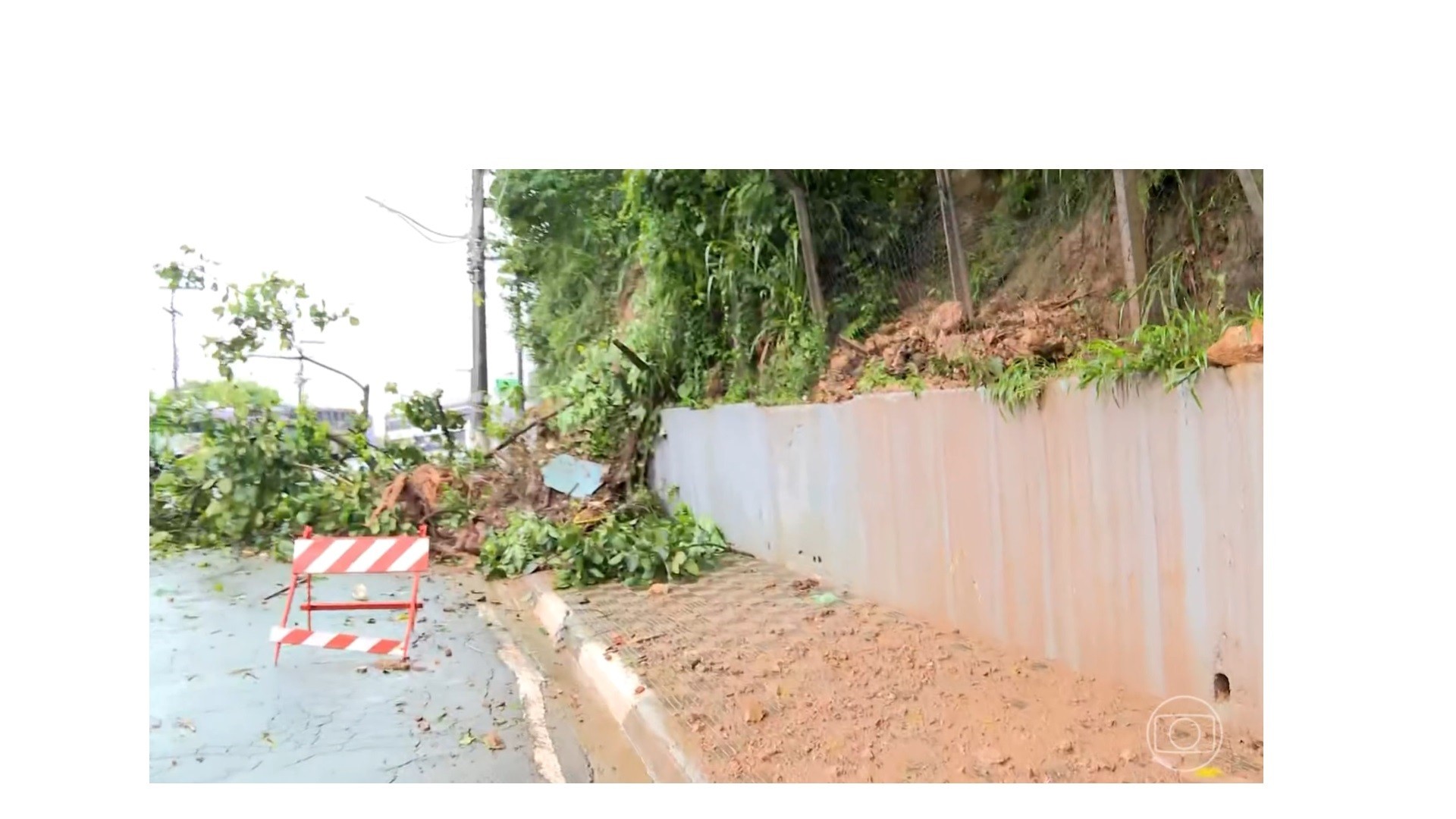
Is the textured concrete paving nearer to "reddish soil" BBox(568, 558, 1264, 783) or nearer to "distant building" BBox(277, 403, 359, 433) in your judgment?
"reddish soil" BBox(568, 558, 1264, 783)

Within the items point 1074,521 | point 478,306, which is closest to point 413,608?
point 478,306

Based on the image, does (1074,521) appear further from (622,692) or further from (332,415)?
(332,415)

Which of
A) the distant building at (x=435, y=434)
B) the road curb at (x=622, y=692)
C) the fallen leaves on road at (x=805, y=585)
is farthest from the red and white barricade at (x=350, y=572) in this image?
the fallen leaves on road at (x=805, y=585)

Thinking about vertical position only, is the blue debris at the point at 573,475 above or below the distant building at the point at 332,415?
below

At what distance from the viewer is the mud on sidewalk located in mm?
2641

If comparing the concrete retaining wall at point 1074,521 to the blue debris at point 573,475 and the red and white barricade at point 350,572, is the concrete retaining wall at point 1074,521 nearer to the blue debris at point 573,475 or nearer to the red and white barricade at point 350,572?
the red and white barricade at point 350,572

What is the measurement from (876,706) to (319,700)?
91.7 inches

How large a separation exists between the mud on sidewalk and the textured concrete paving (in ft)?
1.90

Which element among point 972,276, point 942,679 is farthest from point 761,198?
point 942,679

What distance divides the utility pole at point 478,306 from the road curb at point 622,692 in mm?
1613

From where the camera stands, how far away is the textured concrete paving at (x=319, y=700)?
2928mm

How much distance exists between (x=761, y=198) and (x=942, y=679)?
12.2 feet

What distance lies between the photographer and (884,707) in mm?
3086

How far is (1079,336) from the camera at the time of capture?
349 cm
